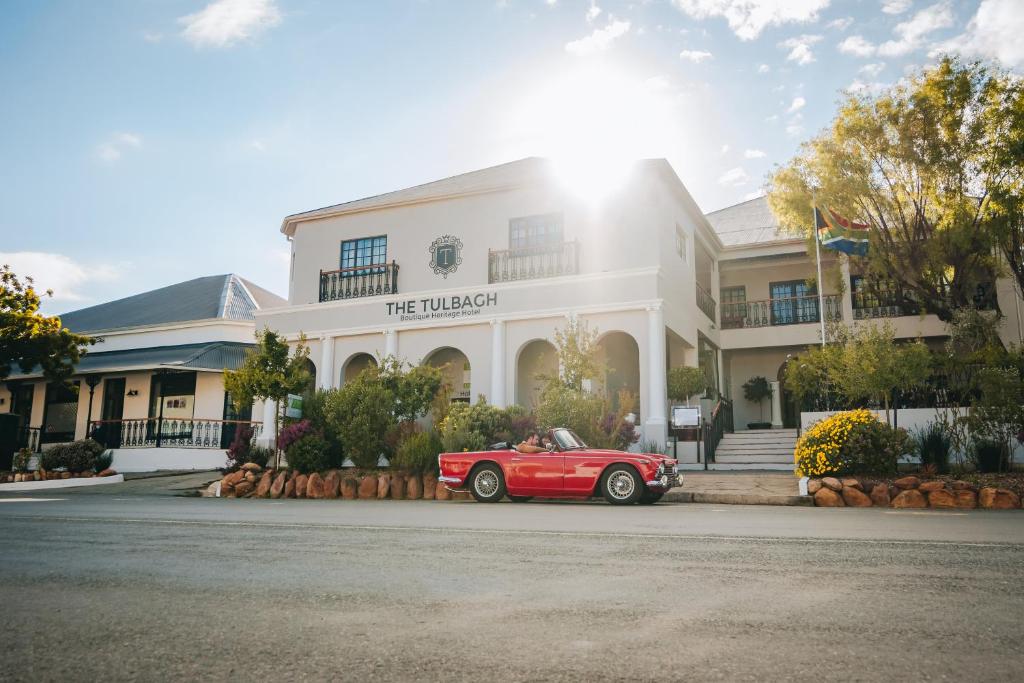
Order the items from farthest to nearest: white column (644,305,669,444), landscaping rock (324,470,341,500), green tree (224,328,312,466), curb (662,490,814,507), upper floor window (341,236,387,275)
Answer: upper floor window (341,236,387,275)
white column (644,305,669,444)
green tree (224,328,312,466)
landscaping rock (324,470,341,500)
curb (662,490,814,507)

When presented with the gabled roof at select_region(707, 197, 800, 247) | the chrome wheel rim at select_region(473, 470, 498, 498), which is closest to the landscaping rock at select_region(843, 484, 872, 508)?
the chrome wheel rim at select_region(473, 470, 498, 498)

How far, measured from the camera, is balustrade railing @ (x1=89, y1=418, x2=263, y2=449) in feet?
82.0

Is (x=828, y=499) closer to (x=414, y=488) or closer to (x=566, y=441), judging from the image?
(x=566, y=441)

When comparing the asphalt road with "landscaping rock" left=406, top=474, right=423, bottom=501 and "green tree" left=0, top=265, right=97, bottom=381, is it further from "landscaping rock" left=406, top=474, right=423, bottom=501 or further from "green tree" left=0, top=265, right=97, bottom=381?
"green tree" left=0, top=265, right=97, bottom=381

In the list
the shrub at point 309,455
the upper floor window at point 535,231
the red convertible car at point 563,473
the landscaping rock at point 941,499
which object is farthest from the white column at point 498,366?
the landscaping rock at point 941,499

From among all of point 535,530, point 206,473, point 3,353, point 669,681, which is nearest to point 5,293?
point 3,353

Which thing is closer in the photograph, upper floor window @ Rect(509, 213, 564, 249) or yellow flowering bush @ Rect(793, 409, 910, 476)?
yellow flowering bush @ Rect(793, 409, 910, 476)

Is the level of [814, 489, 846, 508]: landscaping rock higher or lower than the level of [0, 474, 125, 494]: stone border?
higher

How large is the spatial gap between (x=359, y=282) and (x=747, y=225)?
14.4m

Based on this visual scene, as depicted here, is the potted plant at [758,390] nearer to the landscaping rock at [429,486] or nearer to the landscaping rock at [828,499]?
the landscaping rock at [828,499]

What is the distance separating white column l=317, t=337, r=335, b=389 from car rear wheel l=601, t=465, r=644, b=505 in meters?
12.9

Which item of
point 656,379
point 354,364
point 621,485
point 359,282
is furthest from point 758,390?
point 621,485

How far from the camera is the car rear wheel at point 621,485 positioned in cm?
1226

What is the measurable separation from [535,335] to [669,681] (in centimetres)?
1768
